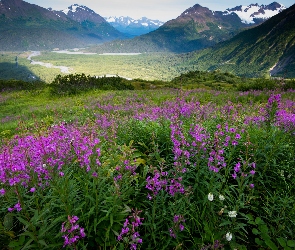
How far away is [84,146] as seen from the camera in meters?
3.52

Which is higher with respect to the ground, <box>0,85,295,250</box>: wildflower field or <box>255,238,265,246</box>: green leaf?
<box>0,85,295,250</box>: wildflower field

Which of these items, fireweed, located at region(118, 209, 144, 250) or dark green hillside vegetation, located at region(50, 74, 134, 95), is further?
dark green hillside vegetation, located at region(50, 74, 134, 95)

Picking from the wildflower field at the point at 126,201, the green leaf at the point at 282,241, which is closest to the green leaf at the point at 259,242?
the wildflower field at the point at 126,201

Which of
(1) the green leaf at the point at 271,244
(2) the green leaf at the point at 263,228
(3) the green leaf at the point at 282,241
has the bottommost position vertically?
(1) the green leaf at the point at 271,244

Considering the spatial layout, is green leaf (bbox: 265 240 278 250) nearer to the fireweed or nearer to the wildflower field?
the wildflower field

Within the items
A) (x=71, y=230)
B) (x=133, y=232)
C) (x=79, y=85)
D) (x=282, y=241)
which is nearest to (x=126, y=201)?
(x=133, y=232)

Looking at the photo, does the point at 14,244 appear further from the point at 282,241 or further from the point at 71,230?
the point at 282,241

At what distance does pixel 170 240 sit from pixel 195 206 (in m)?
0.74

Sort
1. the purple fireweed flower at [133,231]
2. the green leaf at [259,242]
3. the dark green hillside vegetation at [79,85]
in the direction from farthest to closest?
the dark green hillside vegetation at [79,85] < the green leaf at [259,242] < the purple fireweed flower at [133,231]

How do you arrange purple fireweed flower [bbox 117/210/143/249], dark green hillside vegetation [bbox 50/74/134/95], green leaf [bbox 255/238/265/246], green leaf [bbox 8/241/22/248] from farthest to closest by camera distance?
dark green hillside vegetation [bbox 50/74/134/95] < green leaf [bbox 255/238/265/246] < green leaf [bbox 8/241/22/248] < purple fireweed flower [bbox 117/210/143/249]

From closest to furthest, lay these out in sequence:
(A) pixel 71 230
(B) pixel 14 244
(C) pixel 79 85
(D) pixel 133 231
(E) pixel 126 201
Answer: (A) pixel 71 230, (D) pixel 133 231, (B) pixel 14 244, (E) pixel 126 201, (C) pixel 79 85

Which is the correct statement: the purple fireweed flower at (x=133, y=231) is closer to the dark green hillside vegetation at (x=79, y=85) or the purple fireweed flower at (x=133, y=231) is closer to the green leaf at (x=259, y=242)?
the green leaf at (x=259, y=242)

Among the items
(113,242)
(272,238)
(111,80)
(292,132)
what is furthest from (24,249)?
(111,80)

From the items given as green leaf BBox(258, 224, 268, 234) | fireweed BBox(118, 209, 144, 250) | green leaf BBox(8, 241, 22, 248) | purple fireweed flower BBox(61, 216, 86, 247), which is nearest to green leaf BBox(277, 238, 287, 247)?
green leaf BBox(258, 224, 268, 234)
